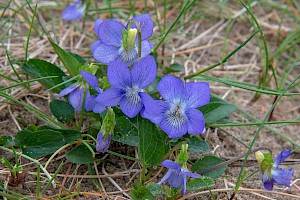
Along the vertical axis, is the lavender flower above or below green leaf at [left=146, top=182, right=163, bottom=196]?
above

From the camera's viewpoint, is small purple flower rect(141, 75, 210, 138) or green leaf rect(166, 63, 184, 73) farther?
green leaf rect(166, 63, 184, 73)

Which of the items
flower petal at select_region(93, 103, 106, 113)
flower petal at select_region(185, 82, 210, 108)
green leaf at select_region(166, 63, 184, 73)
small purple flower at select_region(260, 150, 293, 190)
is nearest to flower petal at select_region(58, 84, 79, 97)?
→ flower petal at select_region(93, 103, 106, 113)

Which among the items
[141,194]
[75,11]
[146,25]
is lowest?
[141,194]

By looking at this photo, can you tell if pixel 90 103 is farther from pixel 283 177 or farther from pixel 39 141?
pixel 283 177

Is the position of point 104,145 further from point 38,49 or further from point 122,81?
point 38,49

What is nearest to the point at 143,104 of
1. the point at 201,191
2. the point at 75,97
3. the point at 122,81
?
the point at 122,81

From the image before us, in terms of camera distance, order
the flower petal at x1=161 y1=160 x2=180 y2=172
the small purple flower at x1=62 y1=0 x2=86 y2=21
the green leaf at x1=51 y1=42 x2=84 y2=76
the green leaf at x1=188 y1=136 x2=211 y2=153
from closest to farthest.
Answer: the flower petal at x1=161 y1=160 x2=180 y2=172, the green leaf at x1=188 y1=136 x2=211 y2=153, the green leaf at x1=51 y1=42 x2=84 y2=76, the small purple flower at x1=62 y1=0 x2=86 y2=21

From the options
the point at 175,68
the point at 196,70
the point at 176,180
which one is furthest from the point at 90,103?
the point at 196,70

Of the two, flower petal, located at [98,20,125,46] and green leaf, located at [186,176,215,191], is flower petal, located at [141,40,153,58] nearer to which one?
flower petal, located at [98,20,125,46]
